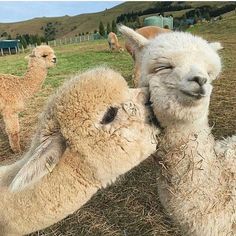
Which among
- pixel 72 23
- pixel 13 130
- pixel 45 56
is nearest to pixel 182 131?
pixel 13 130

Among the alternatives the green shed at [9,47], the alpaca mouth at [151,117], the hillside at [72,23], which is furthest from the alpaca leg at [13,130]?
the hillside at [72,23]

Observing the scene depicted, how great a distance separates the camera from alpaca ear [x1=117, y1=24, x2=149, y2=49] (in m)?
2.87

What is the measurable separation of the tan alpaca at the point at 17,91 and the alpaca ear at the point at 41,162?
434cm

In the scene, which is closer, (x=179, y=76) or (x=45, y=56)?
(x=179, y=76)

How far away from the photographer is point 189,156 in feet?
8.07

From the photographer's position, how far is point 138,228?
3.77 meters

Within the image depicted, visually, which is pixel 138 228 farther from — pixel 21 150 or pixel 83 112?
pixel 21 150

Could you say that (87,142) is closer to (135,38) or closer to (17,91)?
(135,38)

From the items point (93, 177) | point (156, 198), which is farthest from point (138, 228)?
point (93, 177)

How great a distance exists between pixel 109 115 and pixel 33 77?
5097 millimetres

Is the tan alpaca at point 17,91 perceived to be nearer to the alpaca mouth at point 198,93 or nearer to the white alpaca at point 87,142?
the white alpaca at point 87,142

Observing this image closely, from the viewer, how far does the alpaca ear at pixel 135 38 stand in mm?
2865

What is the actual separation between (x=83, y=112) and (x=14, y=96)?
183 inches

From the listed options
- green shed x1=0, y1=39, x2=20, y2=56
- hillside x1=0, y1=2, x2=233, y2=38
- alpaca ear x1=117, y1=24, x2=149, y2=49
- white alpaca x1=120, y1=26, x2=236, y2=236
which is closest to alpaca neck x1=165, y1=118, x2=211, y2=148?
white alpaca x1=120, y1=26, x2=236, y2=236
